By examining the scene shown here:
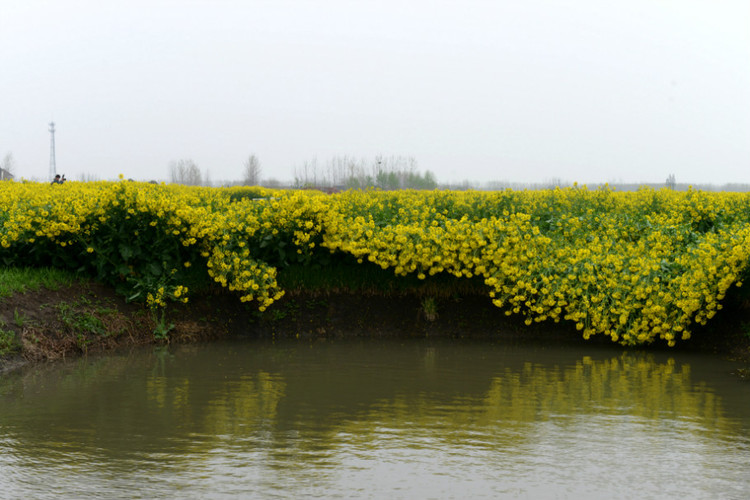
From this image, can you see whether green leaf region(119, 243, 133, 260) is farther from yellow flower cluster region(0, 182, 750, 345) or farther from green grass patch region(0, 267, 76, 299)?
green grass patch region(0, 267, 76, 299)

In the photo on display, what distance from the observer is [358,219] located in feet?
35.4

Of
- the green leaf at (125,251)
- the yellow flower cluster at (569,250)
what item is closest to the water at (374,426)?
the yellow flower cluster at (569,250)

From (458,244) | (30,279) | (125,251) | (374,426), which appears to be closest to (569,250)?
(458,244)

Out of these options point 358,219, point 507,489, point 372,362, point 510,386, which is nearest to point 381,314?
point 358,219

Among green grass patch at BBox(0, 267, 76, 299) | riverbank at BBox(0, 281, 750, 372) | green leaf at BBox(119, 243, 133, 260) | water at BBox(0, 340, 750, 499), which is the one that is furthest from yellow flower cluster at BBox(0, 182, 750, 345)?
water at BBox(0, 340, 750, 499)

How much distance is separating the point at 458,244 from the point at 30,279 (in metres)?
5.61

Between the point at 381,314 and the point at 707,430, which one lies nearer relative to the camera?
the point at 707,430

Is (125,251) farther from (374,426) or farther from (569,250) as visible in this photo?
(569,250)

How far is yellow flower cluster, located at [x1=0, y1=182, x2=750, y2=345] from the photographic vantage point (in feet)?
32.0

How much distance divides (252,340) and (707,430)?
6.11 metres

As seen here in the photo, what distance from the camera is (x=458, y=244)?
1045 centimetres

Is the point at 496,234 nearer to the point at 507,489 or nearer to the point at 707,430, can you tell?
the point at 707,430

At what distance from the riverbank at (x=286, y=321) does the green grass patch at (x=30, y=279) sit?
0.25 feet

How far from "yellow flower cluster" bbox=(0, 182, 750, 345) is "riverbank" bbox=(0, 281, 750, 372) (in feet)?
0.88
